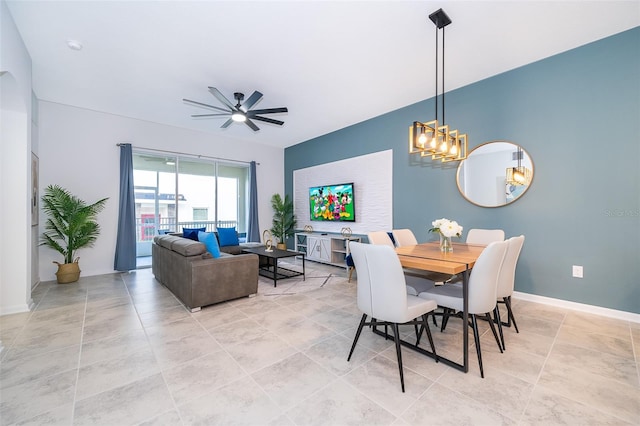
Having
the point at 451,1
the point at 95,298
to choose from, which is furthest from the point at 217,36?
the point at 95,298

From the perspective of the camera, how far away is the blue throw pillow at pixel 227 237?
5.21m

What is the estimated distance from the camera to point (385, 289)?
179cm

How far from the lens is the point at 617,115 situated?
2752mm

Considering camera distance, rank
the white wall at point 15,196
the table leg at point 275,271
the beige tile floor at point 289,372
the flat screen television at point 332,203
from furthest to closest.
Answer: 1. the flat screen television at point 332,203
2. the table leg at point 275,271
3. the white wall at point 15,196
4. the beige tile floor at point 289,372

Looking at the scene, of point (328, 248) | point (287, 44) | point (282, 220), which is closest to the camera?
point (287, 44)

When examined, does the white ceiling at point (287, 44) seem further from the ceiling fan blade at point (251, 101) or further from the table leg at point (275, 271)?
the table leg at point (275, 271)

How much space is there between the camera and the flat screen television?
5.41 metres

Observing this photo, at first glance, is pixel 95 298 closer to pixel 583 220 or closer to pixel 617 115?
pixel 583 220

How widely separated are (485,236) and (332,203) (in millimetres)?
3207

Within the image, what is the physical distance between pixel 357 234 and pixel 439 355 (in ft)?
11.0

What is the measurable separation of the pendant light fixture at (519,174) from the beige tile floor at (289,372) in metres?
1.56

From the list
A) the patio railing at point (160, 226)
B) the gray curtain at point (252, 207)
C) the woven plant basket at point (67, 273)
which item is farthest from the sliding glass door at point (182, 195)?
the woven plant basket at point (67, 273)

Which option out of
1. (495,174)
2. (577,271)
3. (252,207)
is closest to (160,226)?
(252,207)

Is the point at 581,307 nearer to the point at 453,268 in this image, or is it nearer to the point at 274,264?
the point at 453,268
